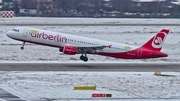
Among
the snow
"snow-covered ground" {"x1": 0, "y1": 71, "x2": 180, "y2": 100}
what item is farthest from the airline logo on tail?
"snow-covered ground" {"x1": 0, "y1": 71, "x2": 180, "y2": 100}

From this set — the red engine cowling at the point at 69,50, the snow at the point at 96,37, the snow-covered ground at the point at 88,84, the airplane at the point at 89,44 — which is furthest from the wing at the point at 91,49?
the snow-covered ground at the point at 88,84

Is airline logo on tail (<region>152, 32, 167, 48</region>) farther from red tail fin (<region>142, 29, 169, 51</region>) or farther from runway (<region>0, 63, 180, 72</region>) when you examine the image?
runway (<region>0, 63, 180, 72</region>)

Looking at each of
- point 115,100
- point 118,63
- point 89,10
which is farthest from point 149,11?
point 115,100

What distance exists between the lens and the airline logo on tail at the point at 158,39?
3978cm

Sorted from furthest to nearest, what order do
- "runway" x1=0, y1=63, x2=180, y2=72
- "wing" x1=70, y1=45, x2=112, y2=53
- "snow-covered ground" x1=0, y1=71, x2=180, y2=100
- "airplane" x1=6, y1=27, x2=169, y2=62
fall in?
1. "airplane" x1=6, y1=27, x2=169, y2=62
2. "wing" x1=70, y1=45, x2=112, y2=53
3. "runway" x1=0, y1=63, x2=180, y2=72
4. "snow-covered ground" x1=0, y1=71, x2=180, y2=100

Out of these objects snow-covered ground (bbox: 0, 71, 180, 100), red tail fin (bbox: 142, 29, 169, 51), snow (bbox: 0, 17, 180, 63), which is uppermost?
red tail fin (bbox: 142, 29, 169, 51)

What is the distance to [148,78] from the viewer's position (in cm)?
3180

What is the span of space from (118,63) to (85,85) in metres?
14.5

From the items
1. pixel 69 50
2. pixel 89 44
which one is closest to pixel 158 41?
pixel 89 44

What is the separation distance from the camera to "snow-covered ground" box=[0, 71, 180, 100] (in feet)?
82.1

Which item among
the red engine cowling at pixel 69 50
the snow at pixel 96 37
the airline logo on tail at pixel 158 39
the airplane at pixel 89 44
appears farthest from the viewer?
the snow at pixel 96 37

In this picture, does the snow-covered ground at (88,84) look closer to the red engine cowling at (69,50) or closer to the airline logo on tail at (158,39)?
the red engine cowling at (69,50)

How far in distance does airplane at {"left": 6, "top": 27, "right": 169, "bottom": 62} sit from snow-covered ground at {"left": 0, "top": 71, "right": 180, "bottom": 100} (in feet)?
21.0

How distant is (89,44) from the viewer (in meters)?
40.4
